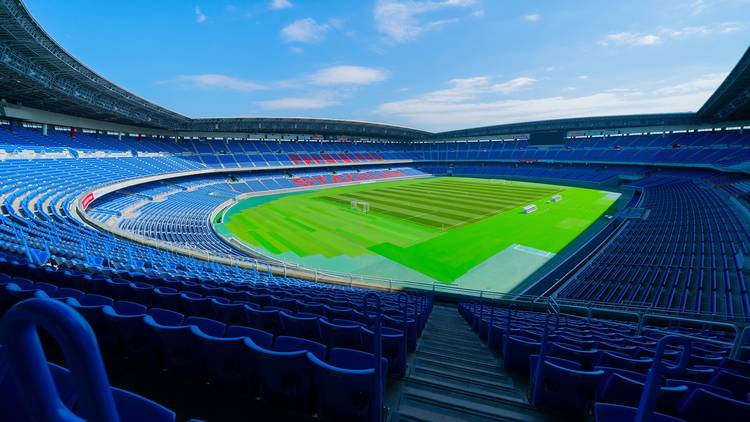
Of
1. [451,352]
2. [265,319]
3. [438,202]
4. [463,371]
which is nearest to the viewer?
[265,319]

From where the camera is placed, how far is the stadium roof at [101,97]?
20.4 m

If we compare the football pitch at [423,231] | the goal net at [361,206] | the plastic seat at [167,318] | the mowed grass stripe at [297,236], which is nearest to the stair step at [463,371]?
the plastic seat at [167,318]

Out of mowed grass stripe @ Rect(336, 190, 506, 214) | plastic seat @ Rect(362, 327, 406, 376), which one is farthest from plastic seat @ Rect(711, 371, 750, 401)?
mowed grass stripe @ Rect(336, 190, 506, 214)

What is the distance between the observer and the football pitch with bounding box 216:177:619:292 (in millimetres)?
21984

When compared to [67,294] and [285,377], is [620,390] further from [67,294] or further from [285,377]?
[67,294]

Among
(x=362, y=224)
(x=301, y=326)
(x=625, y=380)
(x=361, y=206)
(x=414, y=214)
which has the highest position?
(x=625, y=380)

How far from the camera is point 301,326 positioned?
209 inches

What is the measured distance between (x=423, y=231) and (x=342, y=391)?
27.3 meters

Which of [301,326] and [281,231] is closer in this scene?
[301,326]

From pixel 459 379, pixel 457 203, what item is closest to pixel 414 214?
pixel 457 203

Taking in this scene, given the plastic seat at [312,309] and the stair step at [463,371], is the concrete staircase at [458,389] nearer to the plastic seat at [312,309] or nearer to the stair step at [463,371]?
the stair step at [463,371]

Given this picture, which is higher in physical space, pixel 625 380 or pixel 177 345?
pixel 177 345

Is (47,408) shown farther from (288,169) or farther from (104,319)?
(288,169)

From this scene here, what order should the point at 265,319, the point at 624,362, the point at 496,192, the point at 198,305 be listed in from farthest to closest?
the point at 496,192
the point at 198,305
the point at 265,319
the point at 624,362
